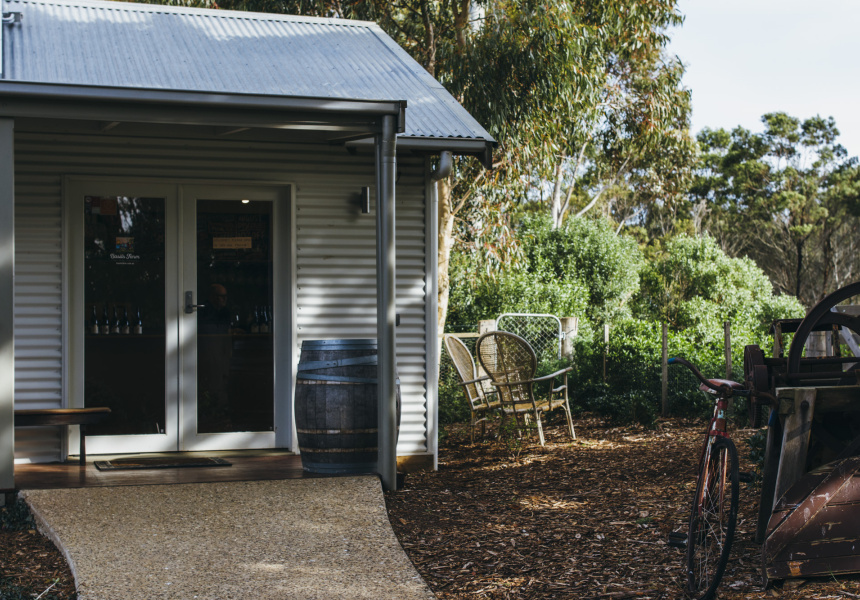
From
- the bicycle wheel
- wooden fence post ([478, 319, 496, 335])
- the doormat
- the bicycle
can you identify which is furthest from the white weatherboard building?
wooden fence post ([478, 319, 496, 335])

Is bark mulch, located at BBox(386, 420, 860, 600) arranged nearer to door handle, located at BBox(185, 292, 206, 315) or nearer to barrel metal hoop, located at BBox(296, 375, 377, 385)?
barrel metal hoop, located at BBox(296, 375, 377, 385)

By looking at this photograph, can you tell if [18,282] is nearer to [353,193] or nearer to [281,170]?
[281,170]

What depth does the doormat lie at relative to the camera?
19.9ft

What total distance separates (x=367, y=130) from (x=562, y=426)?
4.94 metres

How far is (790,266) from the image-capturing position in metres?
28.2

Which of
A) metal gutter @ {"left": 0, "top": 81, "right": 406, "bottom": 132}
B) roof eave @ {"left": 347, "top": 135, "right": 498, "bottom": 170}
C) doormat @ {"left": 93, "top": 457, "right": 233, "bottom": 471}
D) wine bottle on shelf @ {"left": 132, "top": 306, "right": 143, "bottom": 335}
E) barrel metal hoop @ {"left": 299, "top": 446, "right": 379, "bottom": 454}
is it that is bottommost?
doormat @ {"left": 93, "top": 457, "right": 233, "bottom": 471}

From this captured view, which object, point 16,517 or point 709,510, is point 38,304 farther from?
point 709,510

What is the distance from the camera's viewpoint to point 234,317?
22.4 feet

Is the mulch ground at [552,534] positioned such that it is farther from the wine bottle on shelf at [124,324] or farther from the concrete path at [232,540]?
the wine bottle on shelf at [124,324]

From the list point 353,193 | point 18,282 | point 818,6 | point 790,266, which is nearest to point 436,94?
point 353,193

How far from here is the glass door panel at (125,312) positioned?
6.57 metres

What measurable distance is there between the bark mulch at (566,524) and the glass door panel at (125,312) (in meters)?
2.17

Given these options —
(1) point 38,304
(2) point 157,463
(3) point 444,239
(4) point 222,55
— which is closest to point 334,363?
(2) point 157,463

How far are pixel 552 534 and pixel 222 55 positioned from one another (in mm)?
4410
